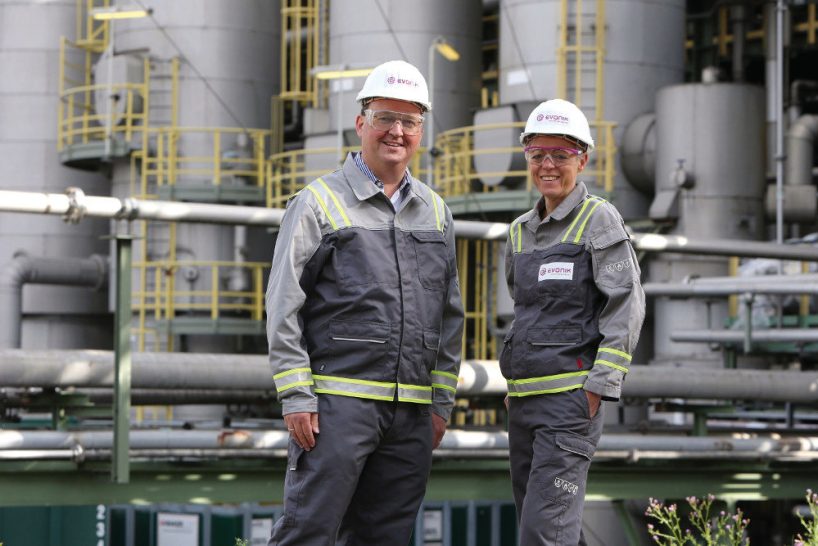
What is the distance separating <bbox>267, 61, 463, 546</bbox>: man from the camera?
14.0 feet

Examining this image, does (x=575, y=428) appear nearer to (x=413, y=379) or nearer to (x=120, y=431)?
(x=413, y=379)

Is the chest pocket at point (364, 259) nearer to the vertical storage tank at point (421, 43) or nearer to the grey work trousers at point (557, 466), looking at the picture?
the grey work trousers at point (557, 466)

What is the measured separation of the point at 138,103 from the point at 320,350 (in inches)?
840

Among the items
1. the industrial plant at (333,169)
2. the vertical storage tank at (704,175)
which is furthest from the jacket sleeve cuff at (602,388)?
the vertical storage tank at (704,175)

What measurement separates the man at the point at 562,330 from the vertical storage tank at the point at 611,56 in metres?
14.8

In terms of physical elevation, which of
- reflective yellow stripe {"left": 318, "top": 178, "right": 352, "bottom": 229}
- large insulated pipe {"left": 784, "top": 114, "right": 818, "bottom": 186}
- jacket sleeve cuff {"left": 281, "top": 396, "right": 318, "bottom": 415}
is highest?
large insulated pipe {"left": 784, "top": 114, "right": 818, "bottom": 186}

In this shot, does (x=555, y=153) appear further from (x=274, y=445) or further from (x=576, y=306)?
(x=274, y=445)

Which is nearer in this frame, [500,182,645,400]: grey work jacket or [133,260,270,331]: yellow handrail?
[500,182,645,400]: grey work jacket

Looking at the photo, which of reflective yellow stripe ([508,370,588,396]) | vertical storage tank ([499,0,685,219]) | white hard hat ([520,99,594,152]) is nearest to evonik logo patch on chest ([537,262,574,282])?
reflective yellow stripe ([508,370,588,396])

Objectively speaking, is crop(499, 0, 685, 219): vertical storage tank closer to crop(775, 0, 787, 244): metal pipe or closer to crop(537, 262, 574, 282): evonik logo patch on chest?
crop(775, 0, 787, 244): metal pipe

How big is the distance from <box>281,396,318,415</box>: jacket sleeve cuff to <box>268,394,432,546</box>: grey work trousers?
8cm

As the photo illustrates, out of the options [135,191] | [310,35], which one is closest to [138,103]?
[135,191]

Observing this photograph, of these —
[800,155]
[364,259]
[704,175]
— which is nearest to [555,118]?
[364,259]

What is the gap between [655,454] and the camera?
308 inches
